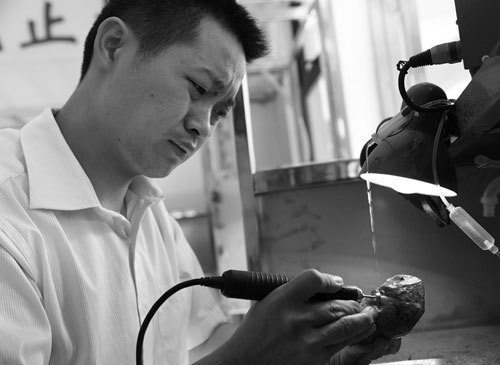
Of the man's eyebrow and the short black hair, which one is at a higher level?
the short black hair

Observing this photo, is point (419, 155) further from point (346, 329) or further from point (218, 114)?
point (218, 114)

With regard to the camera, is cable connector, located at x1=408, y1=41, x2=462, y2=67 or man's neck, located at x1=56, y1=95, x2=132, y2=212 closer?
cable connector, located at x1=408, y1=41, x2=462, y2=67

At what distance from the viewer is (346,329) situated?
809 millimetres

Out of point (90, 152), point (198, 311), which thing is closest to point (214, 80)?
point (90, 152)

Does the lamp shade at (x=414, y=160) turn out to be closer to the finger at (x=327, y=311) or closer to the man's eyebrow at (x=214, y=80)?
the finger at (x=327, y=311)

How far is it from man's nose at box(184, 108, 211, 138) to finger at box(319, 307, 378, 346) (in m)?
0.50

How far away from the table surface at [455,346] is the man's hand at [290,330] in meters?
0.35

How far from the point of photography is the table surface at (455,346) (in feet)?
3.30

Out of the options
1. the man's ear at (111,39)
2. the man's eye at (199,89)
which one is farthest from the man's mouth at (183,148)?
the man's ear at (111,39)

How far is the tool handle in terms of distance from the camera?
809 mm

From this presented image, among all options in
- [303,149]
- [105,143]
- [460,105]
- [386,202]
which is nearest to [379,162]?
[460,105]

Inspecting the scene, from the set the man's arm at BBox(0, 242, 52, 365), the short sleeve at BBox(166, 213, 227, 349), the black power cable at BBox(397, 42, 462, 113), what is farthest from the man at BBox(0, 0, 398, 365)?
the black power cable at BBox(397, 42, 462, 113)

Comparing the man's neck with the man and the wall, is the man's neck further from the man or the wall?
the wall

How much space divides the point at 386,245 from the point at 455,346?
0.31 m
